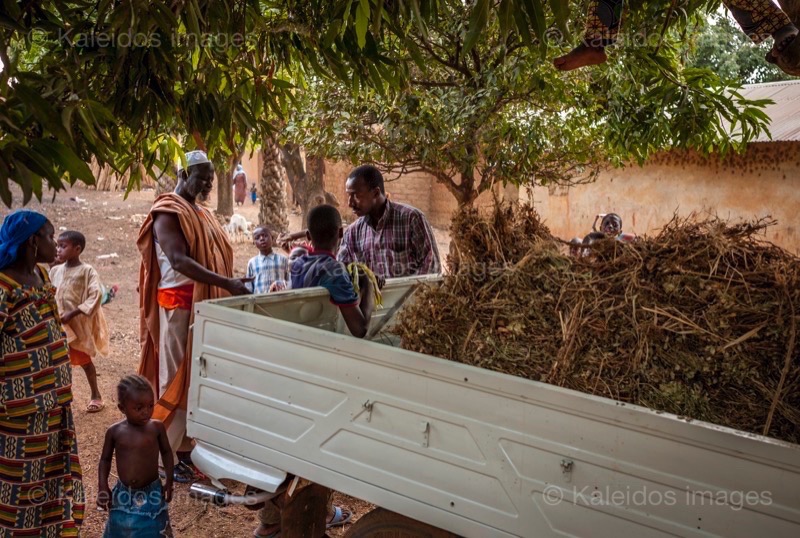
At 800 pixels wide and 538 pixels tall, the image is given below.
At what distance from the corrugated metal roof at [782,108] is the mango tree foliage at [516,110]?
12.6ft

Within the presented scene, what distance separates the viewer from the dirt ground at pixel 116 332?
4.29m

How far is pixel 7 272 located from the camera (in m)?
3.41

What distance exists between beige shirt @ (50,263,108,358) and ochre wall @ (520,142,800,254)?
5510 millimetres

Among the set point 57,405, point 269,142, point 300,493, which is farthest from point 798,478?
point 269,142

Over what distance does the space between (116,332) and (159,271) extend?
385 centimetres

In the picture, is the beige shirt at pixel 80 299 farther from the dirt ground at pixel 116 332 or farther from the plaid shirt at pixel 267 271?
the plaid shirt at pixel 267 271

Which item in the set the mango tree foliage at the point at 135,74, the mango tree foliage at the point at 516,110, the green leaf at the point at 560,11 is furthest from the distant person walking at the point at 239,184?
the green leaf at the point at 560,11

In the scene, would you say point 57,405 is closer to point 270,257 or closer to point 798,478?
point 270,257

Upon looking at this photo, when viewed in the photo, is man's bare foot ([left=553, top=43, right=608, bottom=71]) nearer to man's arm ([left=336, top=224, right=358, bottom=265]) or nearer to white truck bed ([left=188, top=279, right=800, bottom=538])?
white truck bed ([left=188, top=279, right=800, bottom=538])

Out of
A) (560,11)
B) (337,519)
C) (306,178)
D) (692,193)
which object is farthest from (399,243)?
(692,193)

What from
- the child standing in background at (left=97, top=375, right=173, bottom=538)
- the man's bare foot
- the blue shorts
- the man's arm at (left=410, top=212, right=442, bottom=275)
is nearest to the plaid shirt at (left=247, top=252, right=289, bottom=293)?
the man's arm at (left=410, top=212, right=442, bottom=275)

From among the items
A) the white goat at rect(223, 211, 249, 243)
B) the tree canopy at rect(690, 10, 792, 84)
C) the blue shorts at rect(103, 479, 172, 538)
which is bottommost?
the blue shorts at rect(103, 479, 172, 538)

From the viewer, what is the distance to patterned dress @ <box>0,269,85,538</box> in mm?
3377

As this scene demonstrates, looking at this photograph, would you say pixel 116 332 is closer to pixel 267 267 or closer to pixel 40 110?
pixel 267 267
